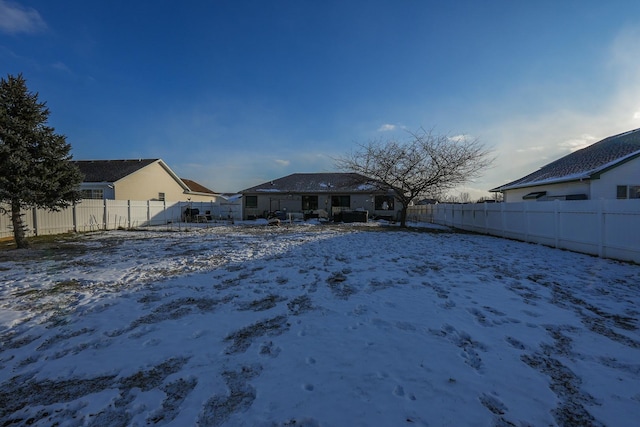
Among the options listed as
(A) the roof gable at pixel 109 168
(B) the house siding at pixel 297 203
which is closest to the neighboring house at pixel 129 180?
(A) the roof gable at pixel 109 168

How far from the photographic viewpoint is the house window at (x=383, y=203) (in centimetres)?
2739

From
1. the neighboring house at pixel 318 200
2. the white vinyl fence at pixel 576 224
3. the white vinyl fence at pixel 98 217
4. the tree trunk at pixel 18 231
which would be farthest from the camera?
the neighboring house at pixel 318 200

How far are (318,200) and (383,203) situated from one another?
6.16 metres

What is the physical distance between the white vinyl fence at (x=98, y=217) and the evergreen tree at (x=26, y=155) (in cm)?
128

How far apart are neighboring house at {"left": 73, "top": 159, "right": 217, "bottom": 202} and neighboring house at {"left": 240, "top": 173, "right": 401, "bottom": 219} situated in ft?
23.2

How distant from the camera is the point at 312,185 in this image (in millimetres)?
28531

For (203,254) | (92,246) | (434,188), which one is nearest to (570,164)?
(434,188)

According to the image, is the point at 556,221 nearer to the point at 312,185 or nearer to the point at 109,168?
the point at 312,185

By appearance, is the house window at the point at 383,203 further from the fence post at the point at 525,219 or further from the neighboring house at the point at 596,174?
the fence post at the point at 525,219

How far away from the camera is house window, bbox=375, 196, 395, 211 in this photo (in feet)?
89.9

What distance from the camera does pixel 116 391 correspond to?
2.33 metres

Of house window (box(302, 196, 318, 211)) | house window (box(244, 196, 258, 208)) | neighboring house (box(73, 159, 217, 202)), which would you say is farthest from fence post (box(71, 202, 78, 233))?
house window (box(302, 196, 318, 211))

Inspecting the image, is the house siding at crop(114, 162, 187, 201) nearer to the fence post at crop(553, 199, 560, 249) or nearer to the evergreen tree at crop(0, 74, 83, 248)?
the evergreen tree at crop(0, 74, 83, 248)

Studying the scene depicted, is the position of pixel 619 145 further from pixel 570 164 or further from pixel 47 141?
pixel 47 141
